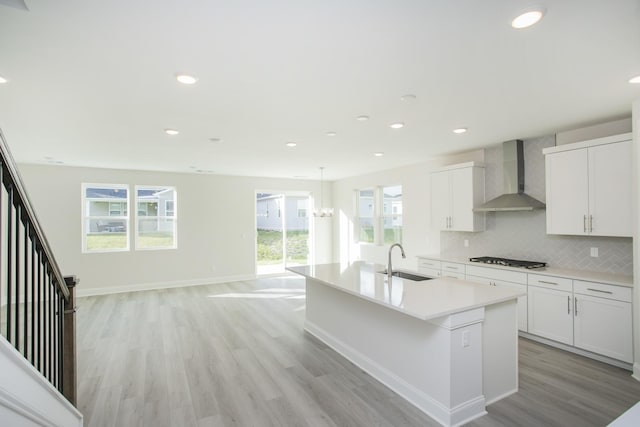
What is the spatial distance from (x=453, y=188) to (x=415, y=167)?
1258 mm

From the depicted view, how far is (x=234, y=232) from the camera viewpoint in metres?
7.87

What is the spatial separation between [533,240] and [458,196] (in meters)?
1.17

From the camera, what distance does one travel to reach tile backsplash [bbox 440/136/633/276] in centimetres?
371

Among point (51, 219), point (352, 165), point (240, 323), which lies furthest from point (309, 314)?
point (51, 219)

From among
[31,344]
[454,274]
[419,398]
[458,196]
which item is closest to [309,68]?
[31,344]

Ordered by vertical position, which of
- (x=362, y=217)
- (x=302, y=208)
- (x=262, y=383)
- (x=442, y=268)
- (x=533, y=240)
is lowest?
(x=262, y=383)

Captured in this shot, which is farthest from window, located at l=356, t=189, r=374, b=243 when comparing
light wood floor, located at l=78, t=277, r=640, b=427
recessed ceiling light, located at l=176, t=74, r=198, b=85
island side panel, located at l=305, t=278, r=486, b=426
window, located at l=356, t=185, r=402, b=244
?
recessed ceiling light, located at l=176, t=74, r=198, b=85

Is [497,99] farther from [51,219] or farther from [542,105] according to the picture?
[51,219]

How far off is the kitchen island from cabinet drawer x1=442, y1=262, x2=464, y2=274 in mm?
1546

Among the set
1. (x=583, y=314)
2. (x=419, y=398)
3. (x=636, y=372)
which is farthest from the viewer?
(x=583, y=314)

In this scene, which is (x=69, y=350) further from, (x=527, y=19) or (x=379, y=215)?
(x=379, y=215)

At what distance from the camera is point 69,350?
2312 mm

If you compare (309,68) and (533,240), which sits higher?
(309,68)

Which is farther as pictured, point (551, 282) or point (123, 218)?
point (123, 218)
